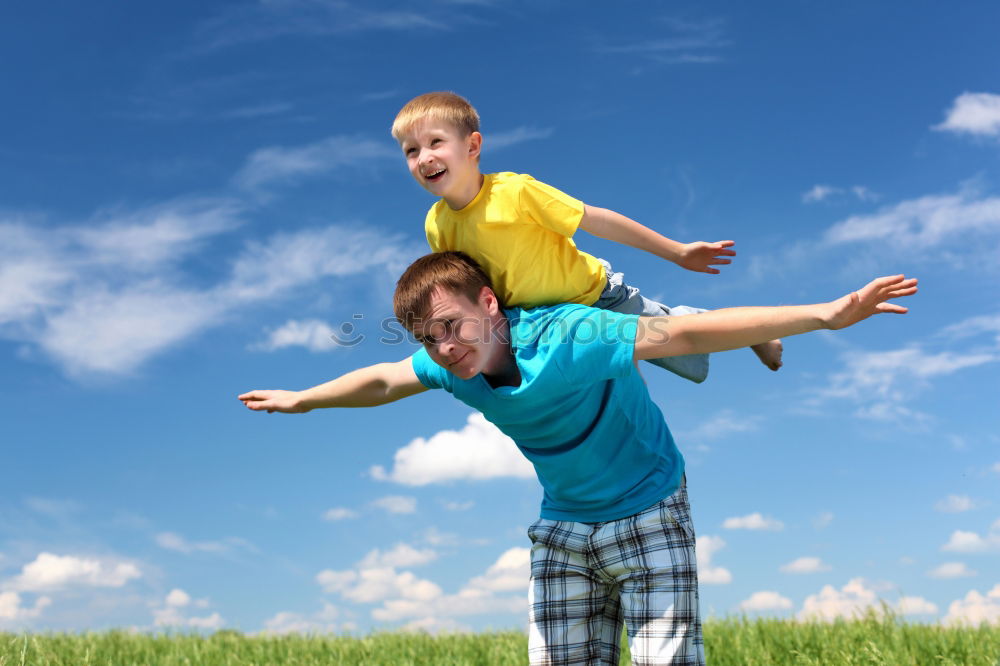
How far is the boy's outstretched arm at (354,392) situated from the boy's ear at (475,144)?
1.09 meters

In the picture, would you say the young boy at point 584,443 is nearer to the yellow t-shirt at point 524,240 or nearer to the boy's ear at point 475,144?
the yellow t-shirt at point 524,240

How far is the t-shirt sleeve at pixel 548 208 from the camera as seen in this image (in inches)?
165

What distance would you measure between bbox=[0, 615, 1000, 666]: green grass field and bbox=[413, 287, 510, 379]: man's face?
3260 mm

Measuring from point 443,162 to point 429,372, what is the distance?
1027 millimetres

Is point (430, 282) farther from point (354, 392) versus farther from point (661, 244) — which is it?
point (661, 244)

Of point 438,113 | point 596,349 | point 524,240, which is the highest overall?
point 438,113

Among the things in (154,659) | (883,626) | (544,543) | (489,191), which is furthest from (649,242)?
(154,659)

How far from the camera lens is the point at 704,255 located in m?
4.67

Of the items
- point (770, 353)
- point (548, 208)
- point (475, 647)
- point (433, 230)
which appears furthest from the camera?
point (475, 647)

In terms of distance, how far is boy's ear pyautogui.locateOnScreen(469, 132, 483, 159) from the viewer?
436 cm

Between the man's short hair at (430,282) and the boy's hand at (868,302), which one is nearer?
the boy's hand at (868,302)

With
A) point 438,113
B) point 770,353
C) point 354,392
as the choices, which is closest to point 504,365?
point 354,392

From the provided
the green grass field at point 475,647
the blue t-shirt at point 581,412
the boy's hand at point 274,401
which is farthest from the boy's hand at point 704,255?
the green grass field at point 475,647

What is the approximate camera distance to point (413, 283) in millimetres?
3797
